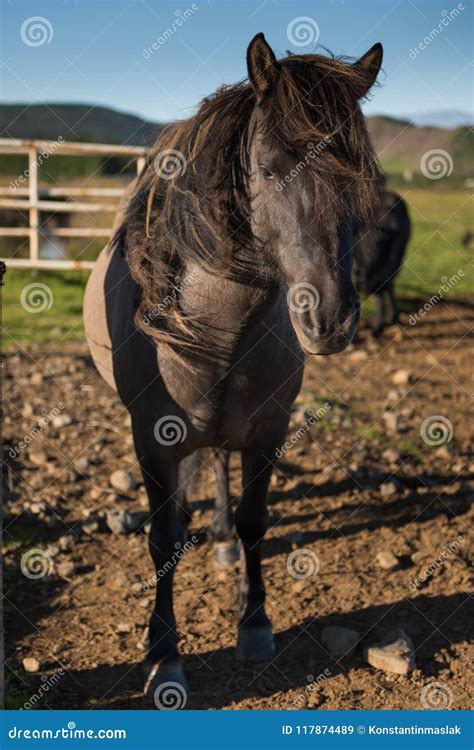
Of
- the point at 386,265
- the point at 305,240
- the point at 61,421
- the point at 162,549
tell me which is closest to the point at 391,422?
the point at 61,421

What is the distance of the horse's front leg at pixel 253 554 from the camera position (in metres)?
3.53

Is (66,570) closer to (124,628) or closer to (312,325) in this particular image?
(124,628)

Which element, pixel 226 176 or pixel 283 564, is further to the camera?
pixel 283 564

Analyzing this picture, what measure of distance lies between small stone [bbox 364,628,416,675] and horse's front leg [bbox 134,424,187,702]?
82 centimetres

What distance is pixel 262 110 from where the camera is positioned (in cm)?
255

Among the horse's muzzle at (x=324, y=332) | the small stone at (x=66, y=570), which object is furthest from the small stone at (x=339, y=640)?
the horse's muzzle at (x=324, y=332)

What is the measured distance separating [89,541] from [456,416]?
3214mm

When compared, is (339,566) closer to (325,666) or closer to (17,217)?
(325,666)

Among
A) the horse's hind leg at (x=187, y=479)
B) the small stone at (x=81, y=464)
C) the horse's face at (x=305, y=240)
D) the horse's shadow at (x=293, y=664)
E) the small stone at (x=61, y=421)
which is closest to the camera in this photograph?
the horse's face at (x=305, y=240)

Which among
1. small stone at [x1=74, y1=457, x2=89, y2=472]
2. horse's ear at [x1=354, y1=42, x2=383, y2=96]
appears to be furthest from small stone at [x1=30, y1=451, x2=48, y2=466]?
horse's ear at [x1=354, y1=42, x2=383, y2=96]

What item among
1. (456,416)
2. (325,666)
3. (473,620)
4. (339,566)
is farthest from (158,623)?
(456,416)

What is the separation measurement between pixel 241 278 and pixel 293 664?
69.0 inches

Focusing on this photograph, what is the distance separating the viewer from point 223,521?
4.47 m

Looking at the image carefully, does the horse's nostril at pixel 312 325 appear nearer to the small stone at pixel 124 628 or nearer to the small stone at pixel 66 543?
the small stone at pixel 124 628
